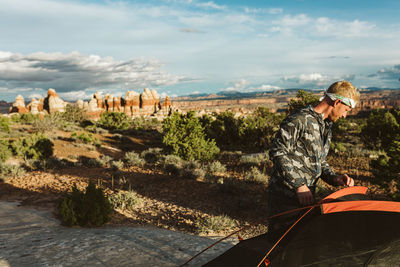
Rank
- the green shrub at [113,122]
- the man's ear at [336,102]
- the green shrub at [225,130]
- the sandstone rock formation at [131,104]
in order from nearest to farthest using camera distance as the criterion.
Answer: the man's ear at [336,102] → the green shrub at [225,130] → the green shrub at [113,122] → the sandstone rock formation at [131,104]

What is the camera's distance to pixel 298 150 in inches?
101

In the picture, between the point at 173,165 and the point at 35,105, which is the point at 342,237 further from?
the point at 35,105

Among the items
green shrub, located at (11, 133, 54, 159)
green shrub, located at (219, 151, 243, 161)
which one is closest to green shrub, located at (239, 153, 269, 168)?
green shrub, located at (219, 151, 243, 161)

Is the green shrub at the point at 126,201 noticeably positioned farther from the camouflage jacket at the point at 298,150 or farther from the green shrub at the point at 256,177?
the camouflage jacket at the point at 298,150

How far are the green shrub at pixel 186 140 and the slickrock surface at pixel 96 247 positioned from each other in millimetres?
8324

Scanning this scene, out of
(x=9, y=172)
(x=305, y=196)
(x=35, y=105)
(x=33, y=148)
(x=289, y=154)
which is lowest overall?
(x=9, y=172)

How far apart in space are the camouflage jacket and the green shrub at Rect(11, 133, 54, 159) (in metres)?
15.9

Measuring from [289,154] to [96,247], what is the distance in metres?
3.88

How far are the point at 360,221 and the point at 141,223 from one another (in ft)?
19.0

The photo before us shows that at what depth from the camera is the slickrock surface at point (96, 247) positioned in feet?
13.3

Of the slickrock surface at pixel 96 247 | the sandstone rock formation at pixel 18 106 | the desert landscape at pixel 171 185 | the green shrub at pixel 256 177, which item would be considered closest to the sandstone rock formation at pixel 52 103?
the sandstone rock formation at pixel 18 106

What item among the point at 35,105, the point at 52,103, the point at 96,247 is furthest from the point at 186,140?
the point at 35,105

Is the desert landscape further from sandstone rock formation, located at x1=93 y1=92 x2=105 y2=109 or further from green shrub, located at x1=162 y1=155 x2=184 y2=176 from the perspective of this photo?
sandstone rock formation, located at x1=93 y1=92 x2=105 y2=109

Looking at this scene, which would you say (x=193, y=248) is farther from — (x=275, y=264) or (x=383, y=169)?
(x=383, y=169)
